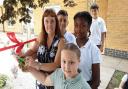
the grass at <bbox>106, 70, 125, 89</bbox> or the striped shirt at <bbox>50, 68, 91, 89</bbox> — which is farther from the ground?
the striped shirt at <bbox>50, 68, 91, 89</bbox>

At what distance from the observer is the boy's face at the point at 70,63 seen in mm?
2242

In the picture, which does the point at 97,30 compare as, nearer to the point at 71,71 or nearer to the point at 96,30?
the point at 96,30

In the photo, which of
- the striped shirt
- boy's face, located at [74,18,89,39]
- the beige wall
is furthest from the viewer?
the beige wall

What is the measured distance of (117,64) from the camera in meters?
9.23

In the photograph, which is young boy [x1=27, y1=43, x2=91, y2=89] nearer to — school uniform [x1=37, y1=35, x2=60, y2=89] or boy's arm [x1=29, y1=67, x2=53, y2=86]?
boy's arm [x1=29, y1=67, x2=53, y2=86]

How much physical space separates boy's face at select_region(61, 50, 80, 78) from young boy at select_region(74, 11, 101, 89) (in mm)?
350

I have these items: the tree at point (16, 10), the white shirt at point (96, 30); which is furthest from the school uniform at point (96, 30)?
the tree at point (16, 10)

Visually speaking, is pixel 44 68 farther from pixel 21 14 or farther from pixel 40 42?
pixel 21 14

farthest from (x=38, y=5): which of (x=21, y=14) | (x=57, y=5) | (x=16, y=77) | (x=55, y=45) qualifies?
(x=57, y=5)

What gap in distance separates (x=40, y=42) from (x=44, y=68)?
0.43m

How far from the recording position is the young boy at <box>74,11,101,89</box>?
8.50ft

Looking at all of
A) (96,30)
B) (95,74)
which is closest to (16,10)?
(95,74)

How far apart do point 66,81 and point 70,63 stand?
0.18 metres

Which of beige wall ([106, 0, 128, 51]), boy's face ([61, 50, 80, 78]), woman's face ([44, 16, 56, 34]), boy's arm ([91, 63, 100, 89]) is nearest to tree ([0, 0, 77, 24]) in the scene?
boy's face ([61, 50, 80, 78])
